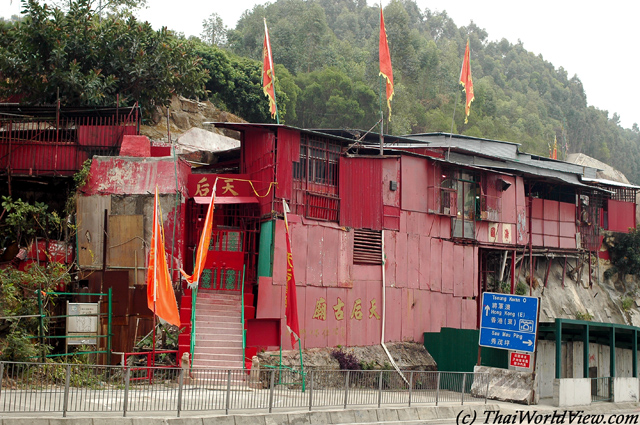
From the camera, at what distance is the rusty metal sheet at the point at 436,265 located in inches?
1147

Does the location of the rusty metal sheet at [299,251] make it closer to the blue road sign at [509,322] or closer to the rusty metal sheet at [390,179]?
the rusty metal sheet at [390,179]

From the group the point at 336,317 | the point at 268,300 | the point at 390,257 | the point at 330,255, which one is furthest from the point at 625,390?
the point at 268,300

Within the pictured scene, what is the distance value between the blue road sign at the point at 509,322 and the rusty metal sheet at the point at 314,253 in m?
6.03

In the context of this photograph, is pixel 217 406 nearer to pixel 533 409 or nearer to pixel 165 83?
pixel 533 409

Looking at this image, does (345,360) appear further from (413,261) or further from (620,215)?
(620,215)

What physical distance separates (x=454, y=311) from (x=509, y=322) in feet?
27.6

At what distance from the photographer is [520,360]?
21672 mm

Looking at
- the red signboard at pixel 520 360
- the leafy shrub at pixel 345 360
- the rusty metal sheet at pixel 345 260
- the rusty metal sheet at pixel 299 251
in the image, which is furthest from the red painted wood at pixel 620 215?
the rusty metal sheet at pixel 299 251

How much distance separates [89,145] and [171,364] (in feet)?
30.9

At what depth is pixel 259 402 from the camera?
15.6 m

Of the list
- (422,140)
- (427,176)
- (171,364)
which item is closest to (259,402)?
(171,364)

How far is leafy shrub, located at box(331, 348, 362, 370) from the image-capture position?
24.8 m

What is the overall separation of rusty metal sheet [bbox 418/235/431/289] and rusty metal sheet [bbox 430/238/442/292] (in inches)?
8.0

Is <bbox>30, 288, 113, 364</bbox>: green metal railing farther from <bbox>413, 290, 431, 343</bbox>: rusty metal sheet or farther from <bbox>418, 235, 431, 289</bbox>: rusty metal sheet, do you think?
<bbox>418, 235, 431, 289</bbox>: rusty metal sheet
